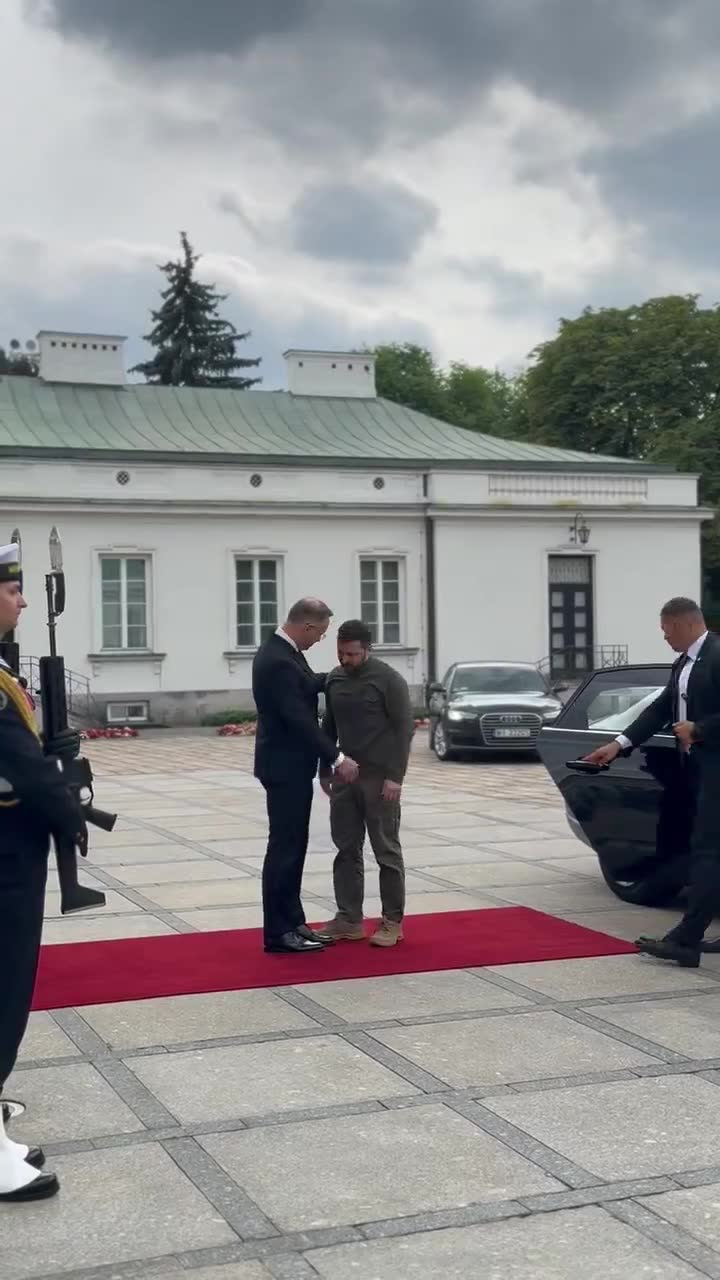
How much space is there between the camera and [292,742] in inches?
321

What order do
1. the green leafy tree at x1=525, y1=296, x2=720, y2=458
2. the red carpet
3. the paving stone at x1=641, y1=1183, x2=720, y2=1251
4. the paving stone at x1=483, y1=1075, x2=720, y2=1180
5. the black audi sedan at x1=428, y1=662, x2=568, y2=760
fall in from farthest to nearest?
1. the green leafy tree at x1=525, y1=296, x2=720, y2=458
2. the black audi sedan at x1=428, y1=662, x2=568, y2=760
3. the red carpet
4. the paving stone at x1=483, y1=1075, x2=720, y2=1180
5. the paving stone at x1=641, y1=1183, x2=720, y2=1251

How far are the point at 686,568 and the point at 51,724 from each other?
31.6 metres

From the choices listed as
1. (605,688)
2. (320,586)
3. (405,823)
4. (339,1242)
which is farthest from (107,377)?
(339,1242)

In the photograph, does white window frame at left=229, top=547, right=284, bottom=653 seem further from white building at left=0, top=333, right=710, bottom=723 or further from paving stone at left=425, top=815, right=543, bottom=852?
paving stone at left=425, top=815, right=543, bottom=852

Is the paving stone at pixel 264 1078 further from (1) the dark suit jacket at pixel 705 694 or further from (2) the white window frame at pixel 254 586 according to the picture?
(2) the white window frame at pixel 254 586

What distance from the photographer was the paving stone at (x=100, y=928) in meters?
8.69

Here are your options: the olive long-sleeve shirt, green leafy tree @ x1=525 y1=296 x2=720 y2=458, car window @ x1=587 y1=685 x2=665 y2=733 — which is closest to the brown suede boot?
the olive long-sleeve shirt

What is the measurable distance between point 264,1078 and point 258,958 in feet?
7.28

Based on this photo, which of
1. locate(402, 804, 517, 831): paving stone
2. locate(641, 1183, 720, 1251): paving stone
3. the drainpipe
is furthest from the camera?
the drainpipe

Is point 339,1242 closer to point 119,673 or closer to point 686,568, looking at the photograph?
point 119,673

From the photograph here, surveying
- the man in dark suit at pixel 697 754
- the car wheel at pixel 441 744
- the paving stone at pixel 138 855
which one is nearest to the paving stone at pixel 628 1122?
the man in dark suit at pixel 697 754

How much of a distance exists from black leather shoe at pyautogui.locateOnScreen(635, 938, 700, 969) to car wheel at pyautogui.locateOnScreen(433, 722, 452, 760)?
577 inches

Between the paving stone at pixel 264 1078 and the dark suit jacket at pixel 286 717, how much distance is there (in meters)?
2.02

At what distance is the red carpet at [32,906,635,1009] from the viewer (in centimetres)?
739
